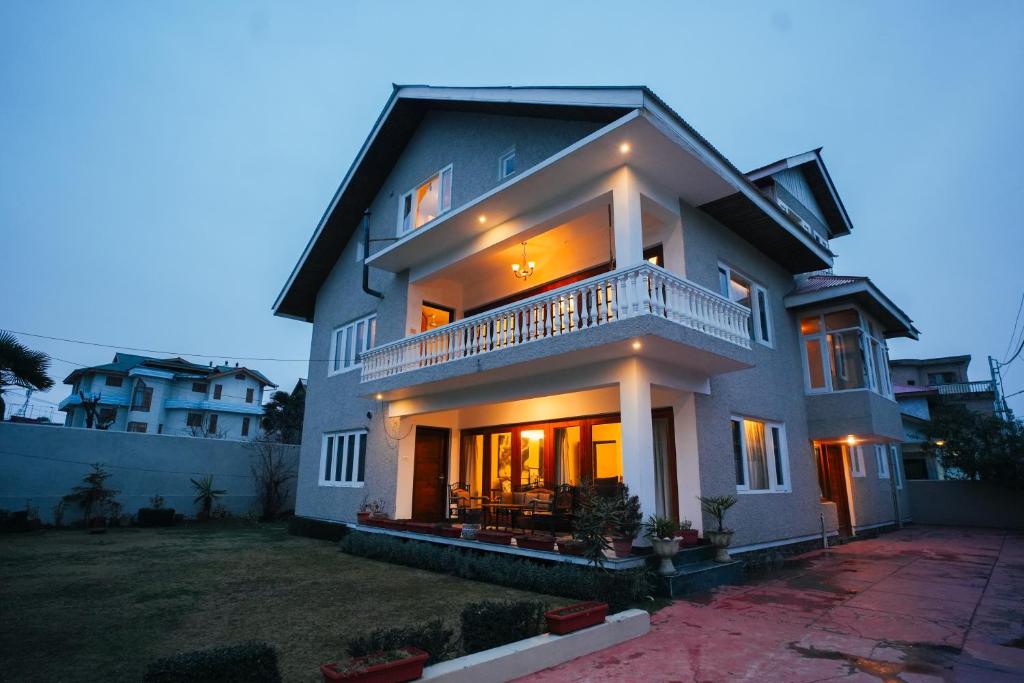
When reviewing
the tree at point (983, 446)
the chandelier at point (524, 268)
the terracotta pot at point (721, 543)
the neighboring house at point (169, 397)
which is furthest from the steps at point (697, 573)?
the neighboring house at point (169, 397)

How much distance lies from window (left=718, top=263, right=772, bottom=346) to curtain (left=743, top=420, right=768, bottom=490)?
1.80 metres

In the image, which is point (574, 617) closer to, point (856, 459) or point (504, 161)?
point (504, 161)

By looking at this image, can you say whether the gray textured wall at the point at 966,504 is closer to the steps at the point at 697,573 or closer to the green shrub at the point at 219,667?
the steps at the point at 697,573

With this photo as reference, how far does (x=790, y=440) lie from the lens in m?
11.7

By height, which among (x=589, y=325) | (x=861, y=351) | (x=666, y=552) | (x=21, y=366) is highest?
(x=861, y=351)

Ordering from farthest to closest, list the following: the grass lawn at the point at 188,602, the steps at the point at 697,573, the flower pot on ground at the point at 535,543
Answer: the flower pot on ground at the point at 535,543 < the steps at the point at 697,573 < the grass lawn at the point at 188,602

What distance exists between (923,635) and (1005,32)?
5175 centimetres

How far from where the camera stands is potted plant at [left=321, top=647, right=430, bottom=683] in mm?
3504

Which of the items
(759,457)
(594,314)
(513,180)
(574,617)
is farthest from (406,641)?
(759,457)

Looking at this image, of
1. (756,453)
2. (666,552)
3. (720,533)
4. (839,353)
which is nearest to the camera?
(666,552)

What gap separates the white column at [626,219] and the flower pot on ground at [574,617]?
4602mm

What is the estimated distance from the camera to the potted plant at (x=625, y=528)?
7309mm

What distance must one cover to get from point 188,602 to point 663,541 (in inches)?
247

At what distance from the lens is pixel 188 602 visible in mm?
7062
